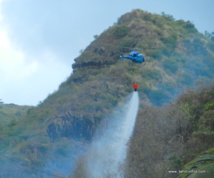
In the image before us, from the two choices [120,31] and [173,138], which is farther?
[120,31]

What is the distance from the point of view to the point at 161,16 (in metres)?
85.7

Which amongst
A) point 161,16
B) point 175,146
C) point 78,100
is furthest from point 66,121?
point 161,16

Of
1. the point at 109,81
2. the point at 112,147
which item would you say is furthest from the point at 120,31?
the point at 112,147

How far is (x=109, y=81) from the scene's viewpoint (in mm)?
62156

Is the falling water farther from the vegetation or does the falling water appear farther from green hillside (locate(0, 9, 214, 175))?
green hillside (locate(0, 9, 214, 175))

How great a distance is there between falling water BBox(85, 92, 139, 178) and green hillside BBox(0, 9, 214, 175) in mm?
2036

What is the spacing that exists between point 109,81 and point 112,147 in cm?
2249

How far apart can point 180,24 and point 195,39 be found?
795cm

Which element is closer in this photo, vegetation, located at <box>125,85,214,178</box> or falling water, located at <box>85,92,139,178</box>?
vegetation, located at <box>125,85,214,178</box>

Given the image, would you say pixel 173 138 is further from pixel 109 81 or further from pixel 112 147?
pixel 109 81

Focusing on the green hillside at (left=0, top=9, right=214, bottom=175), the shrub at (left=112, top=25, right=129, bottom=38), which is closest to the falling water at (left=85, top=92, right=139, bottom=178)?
the green hillside at (left=0, top=9, right=214, bottom=175)

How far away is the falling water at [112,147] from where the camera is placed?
3672 centimetres

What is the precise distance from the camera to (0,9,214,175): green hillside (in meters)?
54.2

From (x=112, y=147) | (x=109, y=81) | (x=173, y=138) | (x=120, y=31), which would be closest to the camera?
(x=173, y=138)
